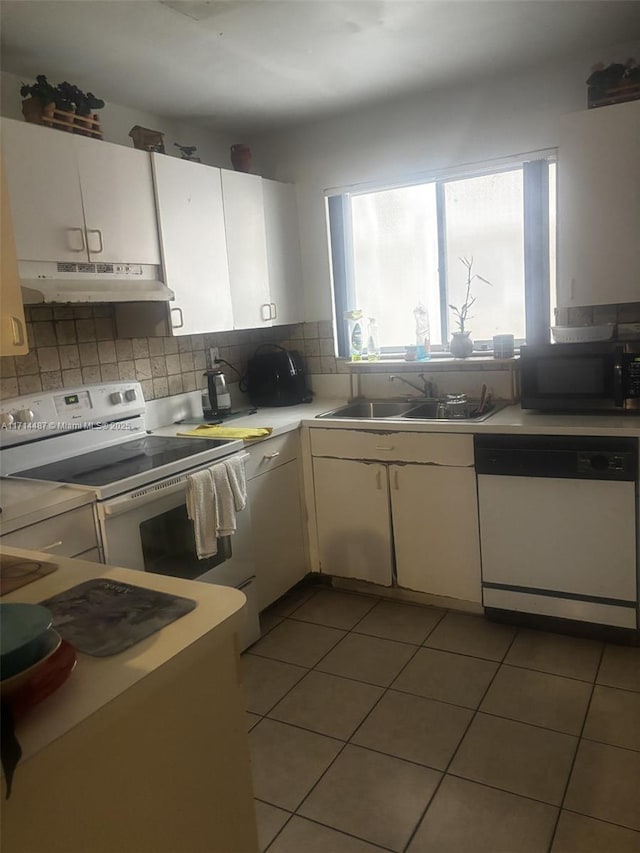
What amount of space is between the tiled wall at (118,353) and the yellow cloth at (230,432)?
365 mm

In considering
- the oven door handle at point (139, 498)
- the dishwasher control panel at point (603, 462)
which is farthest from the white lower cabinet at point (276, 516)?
the dishwasher control panel at point (603, 462)

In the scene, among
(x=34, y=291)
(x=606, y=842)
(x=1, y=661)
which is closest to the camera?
(x=1, y=661)

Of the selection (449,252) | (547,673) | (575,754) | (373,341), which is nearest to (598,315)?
(449,252)

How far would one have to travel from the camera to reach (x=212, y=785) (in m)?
1.11

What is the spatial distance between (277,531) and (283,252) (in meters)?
1.55

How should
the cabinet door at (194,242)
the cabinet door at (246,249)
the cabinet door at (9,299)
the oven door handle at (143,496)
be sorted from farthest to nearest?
1. the cabinet door at (246,249)
2. the cabinet door at (194,242)
3. the oven door handle at (143,496)
4. the cabinet door at (9,299)

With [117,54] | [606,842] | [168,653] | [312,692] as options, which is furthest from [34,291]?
[606,842]

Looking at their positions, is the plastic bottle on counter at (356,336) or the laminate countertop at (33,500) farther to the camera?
the plastic bottle on counter at (356,336)

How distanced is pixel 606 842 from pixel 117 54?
2.98 meters

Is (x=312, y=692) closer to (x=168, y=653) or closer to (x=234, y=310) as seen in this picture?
(x=168, y=653)

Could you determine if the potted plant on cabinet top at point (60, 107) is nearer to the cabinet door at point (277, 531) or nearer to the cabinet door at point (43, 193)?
the cabinet door at point (43, 193)

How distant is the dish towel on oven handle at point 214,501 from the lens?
2412mm

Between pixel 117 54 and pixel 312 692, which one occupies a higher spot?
pixel 117 54

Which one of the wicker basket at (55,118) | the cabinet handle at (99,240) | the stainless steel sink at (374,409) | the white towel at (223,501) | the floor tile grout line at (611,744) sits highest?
the wicker basket at (55,118)
